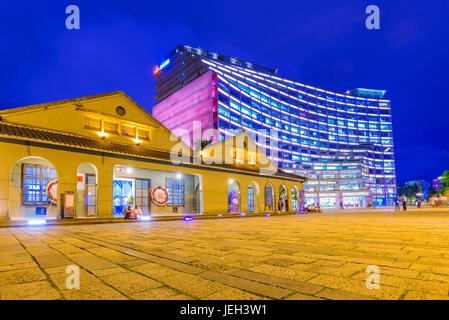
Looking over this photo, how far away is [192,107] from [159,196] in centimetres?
6544

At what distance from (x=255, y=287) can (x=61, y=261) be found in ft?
8.58

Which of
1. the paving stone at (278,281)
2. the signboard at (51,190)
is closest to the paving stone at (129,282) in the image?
the paving stone at (278,281)

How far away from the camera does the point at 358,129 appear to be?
357 feet

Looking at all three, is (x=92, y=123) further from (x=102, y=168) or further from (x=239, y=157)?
(x=239, y=157)

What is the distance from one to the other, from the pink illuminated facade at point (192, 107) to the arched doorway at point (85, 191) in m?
46.4

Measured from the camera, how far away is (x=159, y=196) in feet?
59.8

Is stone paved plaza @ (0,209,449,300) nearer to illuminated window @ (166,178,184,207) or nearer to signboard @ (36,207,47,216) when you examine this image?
signboard @ (36,207,47,216)

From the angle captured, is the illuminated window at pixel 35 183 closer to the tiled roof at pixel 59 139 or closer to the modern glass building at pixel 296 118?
the tiled roof at pixel 59 139

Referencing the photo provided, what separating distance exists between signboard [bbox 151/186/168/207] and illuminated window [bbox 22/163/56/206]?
5935 millimetres

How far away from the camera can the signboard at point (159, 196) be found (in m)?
18.0

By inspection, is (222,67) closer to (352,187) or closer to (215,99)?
(215,99)

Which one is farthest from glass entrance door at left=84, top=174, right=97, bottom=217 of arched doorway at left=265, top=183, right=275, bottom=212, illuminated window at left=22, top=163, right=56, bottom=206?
arched doorway at left=265, top=183, right=275, bottom=212

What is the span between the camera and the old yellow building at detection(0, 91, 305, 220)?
42.1 feet
